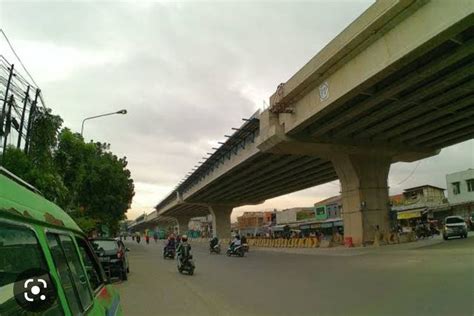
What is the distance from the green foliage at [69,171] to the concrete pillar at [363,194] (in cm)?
1631

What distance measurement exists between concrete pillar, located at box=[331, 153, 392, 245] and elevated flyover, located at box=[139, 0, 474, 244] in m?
0.07

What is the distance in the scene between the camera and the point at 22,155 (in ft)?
49.8

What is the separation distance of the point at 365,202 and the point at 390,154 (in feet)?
12.7

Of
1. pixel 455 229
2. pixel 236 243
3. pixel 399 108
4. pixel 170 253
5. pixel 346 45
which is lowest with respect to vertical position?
pixel 170 253

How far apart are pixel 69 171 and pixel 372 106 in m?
14.8

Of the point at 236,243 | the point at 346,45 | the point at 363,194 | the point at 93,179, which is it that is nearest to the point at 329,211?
the point at 363,194

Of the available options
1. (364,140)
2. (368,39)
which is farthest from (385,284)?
(364,140)

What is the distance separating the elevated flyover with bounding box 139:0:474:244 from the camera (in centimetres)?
1884

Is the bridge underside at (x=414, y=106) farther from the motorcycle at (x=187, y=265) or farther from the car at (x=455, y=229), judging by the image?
the motorcycle at (x=187, y=265)

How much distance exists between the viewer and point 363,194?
35156 millimetres

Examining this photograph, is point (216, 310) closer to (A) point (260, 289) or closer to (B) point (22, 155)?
(A) point (260, 289)

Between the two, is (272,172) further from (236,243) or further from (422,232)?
(236,243)

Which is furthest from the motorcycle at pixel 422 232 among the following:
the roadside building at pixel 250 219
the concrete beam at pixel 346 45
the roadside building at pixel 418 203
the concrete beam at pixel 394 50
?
the roadside building at pixel 250 219

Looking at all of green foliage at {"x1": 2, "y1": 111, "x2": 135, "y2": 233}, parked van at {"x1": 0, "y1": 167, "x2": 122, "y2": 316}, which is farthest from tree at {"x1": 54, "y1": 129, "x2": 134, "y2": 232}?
parked van at {"x1": 0, "y1": 167, "x2": 122, "y2": 316}
